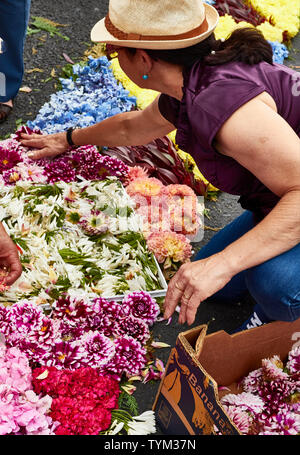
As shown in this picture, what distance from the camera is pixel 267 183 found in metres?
1.75

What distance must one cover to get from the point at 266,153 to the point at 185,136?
1.36 feet

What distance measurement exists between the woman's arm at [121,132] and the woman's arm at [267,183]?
752 mm

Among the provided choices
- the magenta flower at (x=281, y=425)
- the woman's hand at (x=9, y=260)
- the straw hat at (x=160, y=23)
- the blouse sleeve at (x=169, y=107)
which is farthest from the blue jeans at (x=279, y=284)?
the woman's hand at (x=9, y=260)

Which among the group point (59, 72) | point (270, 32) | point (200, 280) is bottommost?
point (59, 72)

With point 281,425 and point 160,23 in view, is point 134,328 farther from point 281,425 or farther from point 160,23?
point 160,23

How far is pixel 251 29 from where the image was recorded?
1.93 metres

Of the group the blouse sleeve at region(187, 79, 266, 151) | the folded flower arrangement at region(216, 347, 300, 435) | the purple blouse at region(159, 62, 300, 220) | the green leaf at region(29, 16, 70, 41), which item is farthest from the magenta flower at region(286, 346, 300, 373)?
the green leaf at region(29, 16, 70, 41)

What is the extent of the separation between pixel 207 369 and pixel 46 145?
1590mm

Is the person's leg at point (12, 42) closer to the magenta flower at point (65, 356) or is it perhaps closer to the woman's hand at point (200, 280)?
the magenta flower at point (65, 356)

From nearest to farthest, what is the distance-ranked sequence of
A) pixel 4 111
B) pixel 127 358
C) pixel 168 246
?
pixel 127 358, pixel 168 246, pixel 4 111

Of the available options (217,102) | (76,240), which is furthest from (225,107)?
(76,240)

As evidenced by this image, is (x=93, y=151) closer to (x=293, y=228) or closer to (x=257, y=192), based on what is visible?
(x=257, y=192)

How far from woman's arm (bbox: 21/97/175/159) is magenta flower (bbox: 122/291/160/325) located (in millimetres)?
793
